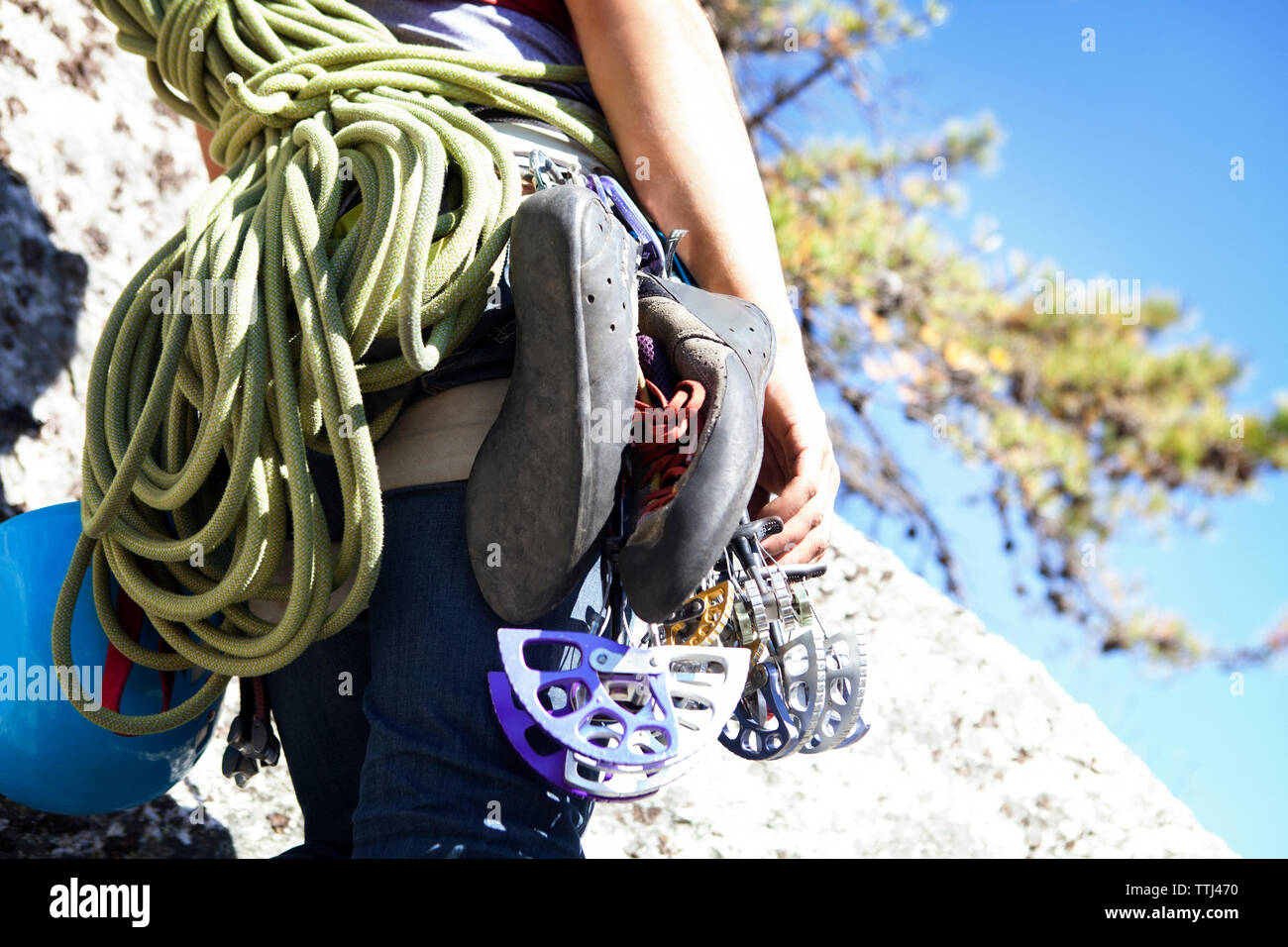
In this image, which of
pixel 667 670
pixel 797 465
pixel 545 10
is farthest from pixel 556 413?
pixel 545 10

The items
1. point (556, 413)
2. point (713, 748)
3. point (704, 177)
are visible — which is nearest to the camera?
point (556, 413)

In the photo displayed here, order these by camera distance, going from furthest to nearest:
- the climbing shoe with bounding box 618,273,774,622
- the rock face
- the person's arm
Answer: the rock face, the person's arm, the climbing shoe with bounding box 618,273,774,622

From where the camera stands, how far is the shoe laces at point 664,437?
3.15 ft

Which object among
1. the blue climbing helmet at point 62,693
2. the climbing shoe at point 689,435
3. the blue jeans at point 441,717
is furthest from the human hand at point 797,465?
the blue climbing helmet at point 62,693

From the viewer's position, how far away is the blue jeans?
3.00ft

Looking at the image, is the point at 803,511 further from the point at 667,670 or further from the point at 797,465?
the point at 667,670

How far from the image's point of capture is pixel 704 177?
1.15 metres

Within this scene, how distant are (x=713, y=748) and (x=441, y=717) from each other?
120cm

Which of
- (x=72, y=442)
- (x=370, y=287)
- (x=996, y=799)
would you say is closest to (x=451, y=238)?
(x=370, y=287)

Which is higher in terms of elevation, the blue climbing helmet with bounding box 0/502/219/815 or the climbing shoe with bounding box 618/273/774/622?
the climbing shoe with bounding box 618/273/774/622

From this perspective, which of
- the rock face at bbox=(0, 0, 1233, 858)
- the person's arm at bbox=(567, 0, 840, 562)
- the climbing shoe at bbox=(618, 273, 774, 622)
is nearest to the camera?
the climbing shoe at bbox=(618, 273, 774, 622)

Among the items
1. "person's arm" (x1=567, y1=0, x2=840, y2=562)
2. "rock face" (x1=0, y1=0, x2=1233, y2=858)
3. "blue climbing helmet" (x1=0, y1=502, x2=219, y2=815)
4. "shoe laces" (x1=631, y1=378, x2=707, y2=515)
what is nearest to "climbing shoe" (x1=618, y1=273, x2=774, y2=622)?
"shoe laces" (x1=631, y1=378, x2=707, y2=515)

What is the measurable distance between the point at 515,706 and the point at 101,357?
1.83 ft

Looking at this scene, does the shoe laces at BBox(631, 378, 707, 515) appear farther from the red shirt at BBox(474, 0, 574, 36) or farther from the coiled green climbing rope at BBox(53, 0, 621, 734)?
the red shirt at BBox(474, 0, 574, 36)
